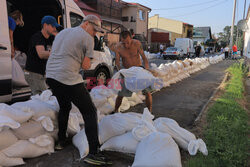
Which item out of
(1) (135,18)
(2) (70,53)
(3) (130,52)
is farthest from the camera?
(1) (135,18)

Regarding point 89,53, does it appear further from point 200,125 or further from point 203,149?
point 200,125

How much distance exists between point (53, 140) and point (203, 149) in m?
1.96

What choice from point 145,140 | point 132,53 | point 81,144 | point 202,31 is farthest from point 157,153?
point 202,31

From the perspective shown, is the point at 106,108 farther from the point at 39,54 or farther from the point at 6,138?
the point at 6,138

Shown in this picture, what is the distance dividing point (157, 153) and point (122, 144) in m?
0.61

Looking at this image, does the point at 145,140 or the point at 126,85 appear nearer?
the point at 145,140

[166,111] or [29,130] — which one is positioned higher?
[29,130]

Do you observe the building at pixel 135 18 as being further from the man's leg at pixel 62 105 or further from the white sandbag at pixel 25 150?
the white sandbag at pixel 25 150

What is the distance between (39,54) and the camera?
133 inches

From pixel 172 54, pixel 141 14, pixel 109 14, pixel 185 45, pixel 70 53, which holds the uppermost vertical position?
pixel 141 14

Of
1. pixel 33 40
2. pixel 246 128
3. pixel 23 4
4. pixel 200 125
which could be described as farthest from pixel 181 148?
pixel 23 4

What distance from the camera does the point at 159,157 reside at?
2201 mm

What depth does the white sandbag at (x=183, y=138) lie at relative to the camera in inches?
105

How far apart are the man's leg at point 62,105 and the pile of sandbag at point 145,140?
0.19 m
